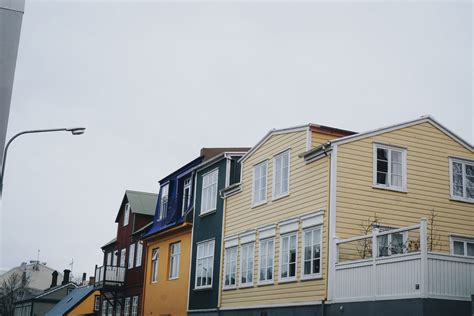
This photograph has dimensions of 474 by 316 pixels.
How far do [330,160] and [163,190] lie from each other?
16.1 m

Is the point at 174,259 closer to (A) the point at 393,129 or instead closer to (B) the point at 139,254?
(B) the point at 139,254

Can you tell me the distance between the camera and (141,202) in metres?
41.0

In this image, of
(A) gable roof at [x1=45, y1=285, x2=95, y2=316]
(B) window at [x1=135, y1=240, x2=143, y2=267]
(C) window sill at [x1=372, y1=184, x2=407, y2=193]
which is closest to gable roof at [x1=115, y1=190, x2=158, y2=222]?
(B) window at [x1=135, y1=240, x2=143, y2=267]

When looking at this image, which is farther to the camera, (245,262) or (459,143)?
(245,262)

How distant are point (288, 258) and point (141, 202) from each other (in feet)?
70.4

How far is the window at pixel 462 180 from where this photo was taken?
20.8m

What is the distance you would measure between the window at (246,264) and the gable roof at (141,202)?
1623 centimetres

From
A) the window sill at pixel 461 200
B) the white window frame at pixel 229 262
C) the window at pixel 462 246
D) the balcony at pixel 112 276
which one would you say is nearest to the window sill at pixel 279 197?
the white window frame at pixel 229 262

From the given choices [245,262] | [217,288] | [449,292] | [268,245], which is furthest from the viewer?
[217,288]

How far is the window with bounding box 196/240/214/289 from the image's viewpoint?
89.0ft

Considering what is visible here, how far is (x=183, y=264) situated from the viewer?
98.6 ft

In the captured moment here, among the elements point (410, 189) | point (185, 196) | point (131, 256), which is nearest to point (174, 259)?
point (185, 196)

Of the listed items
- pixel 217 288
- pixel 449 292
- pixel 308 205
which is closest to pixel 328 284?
pixel 308 205

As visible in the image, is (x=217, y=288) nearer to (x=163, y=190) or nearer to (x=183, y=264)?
(x=183, y=264)
